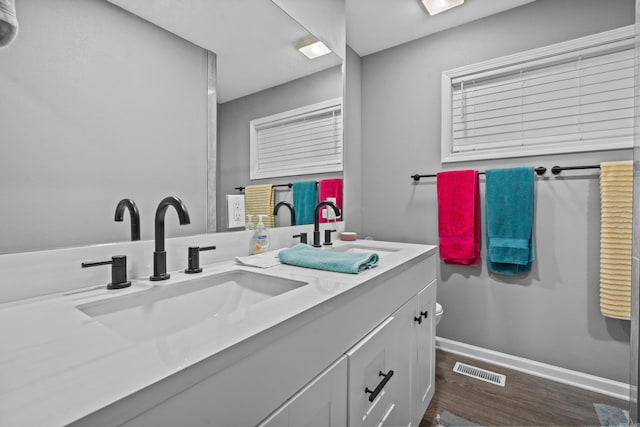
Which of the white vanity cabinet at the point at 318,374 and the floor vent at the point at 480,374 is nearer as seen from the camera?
the white vanity cabinet at the point at 318,374

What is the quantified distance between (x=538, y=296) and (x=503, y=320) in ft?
0.86

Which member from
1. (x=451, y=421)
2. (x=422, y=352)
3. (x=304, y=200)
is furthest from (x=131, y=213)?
(x=451, y=421)

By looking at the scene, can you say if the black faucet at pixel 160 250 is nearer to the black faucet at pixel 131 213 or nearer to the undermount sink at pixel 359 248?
the black faucet at pixel 131 213

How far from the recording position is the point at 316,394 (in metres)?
0.65

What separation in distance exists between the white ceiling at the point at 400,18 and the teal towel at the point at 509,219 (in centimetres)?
105

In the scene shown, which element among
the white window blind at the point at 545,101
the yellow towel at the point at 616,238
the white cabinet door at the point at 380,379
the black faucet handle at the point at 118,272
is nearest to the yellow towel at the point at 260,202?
the black faucet handle at the point at 118,272

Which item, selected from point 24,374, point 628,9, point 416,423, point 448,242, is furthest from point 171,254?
point 628,9

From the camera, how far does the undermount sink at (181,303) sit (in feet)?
2.29

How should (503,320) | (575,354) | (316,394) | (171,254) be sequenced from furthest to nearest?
(503,320) < (575,354) < (171,254) < (316,394)

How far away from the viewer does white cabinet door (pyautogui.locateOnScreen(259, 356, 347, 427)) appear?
1.87 feet

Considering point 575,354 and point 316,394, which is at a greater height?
point 316,394

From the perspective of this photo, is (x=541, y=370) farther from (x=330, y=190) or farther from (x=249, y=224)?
(x=249, y=224)

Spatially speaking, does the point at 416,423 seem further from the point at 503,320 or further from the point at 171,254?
the point at 171,254

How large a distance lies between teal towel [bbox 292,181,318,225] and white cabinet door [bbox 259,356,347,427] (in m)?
0.94
